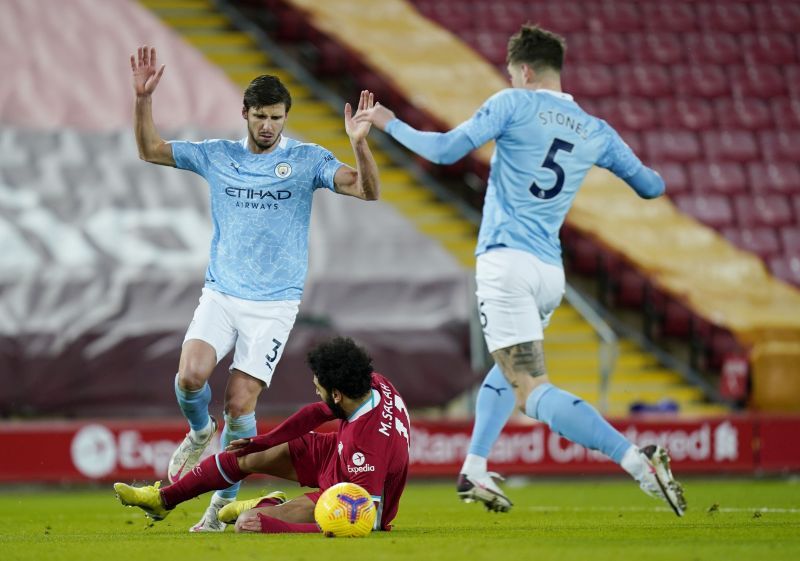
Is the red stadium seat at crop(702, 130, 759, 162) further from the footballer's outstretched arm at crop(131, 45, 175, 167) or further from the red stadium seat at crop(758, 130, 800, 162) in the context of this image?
the footballer's outstretched arm at crop(131, 45, 175, 167)

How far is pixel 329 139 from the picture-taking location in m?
16.1

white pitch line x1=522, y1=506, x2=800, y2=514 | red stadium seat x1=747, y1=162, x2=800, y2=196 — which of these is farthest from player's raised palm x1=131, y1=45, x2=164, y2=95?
red stadium seat x1=747, y1=162, x2=800, y2=196

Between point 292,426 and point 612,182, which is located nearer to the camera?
point 292,426

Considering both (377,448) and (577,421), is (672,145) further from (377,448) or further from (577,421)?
(377,448)

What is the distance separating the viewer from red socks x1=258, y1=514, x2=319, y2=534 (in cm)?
632

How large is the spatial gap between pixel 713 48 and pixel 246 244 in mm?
12462

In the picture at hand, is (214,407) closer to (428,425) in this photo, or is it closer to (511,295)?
(428,425)

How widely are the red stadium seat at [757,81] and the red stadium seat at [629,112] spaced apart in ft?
4.59

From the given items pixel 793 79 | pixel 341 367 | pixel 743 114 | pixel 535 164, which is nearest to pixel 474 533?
pixel 341 367

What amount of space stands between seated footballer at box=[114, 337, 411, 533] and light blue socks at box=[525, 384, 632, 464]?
68 centimetres

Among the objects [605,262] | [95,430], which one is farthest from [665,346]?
[95,430]

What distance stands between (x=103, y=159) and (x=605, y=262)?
5.51 m

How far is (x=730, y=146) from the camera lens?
1695 cm

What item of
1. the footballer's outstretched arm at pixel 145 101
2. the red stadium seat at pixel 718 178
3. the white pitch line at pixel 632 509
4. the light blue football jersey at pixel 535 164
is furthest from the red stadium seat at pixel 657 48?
the footballer's outstretched arm at pixel 145 101
